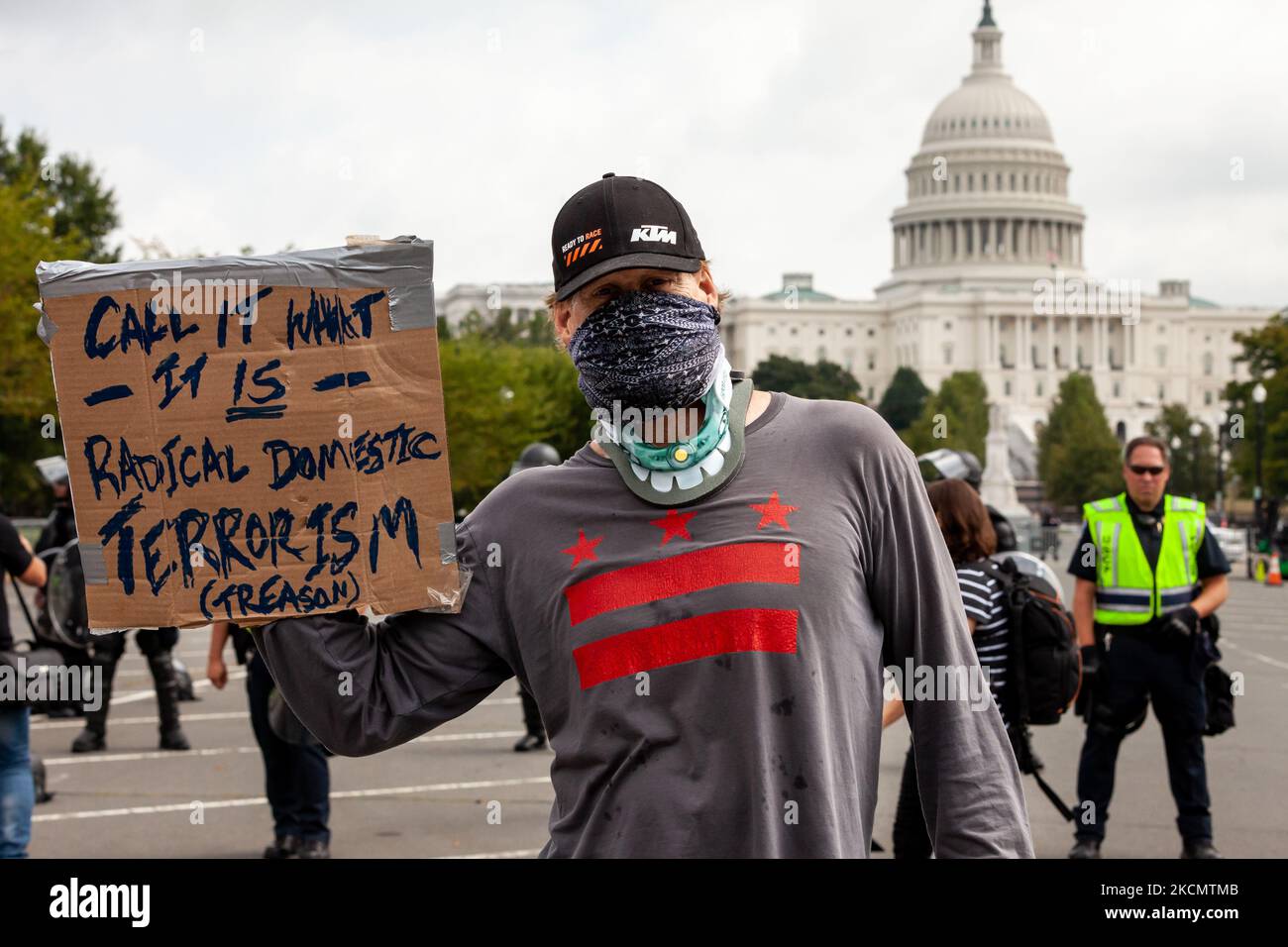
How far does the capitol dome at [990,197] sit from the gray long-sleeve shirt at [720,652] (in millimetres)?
143029

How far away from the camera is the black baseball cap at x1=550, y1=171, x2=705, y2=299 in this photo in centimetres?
259

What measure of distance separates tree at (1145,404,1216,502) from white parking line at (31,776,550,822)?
3098 inches

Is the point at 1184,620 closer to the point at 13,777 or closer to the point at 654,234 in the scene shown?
the point at 13,777

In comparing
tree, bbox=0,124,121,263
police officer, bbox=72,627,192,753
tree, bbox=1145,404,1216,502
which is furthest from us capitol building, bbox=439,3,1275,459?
police officer, bbox=72,627,192,753

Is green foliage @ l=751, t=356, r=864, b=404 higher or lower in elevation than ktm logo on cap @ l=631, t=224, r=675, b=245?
higher

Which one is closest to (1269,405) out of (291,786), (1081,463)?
(1081,463)

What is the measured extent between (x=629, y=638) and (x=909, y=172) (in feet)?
491

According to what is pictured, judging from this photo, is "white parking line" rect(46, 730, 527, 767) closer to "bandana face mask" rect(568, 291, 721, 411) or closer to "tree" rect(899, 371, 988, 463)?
"bandana face mask" rect(568, 291, 721, 411)

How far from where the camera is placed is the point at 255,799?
33.4 ft

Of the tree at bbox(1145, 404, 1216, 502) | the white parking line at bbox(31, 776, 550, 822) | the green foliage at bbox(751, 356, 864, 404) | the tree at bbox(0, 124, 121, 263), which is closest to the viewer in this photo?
the white parking line at bbox(31, 776, 550, 822)

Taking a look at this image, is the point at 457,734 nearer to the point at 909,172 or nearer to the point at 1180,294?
the point at 909,172

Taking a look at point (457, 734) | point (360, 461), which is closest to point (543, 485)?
point (360, 461)

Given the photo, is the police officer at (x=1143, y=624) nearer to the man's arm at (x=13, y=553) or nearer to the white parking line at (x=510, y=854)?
the white parking line at (x=510, y=854)
